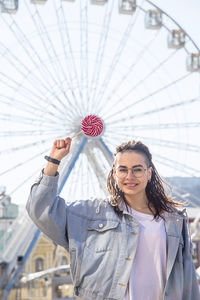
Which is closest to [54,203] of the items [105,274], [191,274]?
[105,274]

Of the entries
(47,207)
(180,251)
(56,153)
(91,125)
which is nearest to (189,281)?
(180,251)

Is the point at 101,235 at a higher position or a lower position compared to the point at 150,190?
lower

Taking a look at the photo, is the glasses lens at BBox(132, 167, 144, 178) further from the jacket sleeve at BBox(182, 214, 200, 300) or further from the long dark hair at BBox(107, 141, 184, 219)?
the jacket sleeve at BBox(182, 214, 200, 300)

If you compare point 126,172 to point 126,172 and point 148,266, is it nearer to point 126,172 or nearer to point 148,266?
point 126,172

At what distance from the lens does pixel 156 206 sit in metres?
2.26

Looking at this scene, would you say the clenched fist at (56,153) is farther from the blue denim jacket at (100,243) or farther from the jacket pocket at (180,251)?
the jacket pocket at (180,251)

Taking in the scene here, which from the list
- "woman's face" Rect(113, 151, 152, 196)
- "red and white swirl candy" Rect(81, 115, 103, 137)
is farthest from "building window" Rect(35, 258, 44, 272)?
"woman's face" Rect(113, 151, 152, 196)

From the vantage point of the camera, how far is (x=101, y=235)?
208 centimetres

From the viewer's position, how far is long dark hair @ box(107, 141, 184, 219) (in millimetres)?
2238

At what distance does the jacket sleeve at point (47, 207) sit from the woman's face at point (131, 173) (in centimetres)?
30

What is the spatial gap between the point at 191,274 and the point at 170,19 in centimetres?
1111

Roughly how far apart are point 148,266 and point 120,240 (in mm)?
161

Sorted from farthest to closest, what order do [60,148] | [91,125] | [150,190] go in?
[91,125], [150,190], [60,148]

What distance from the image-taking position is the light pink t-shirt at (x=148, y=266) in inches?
78.7
